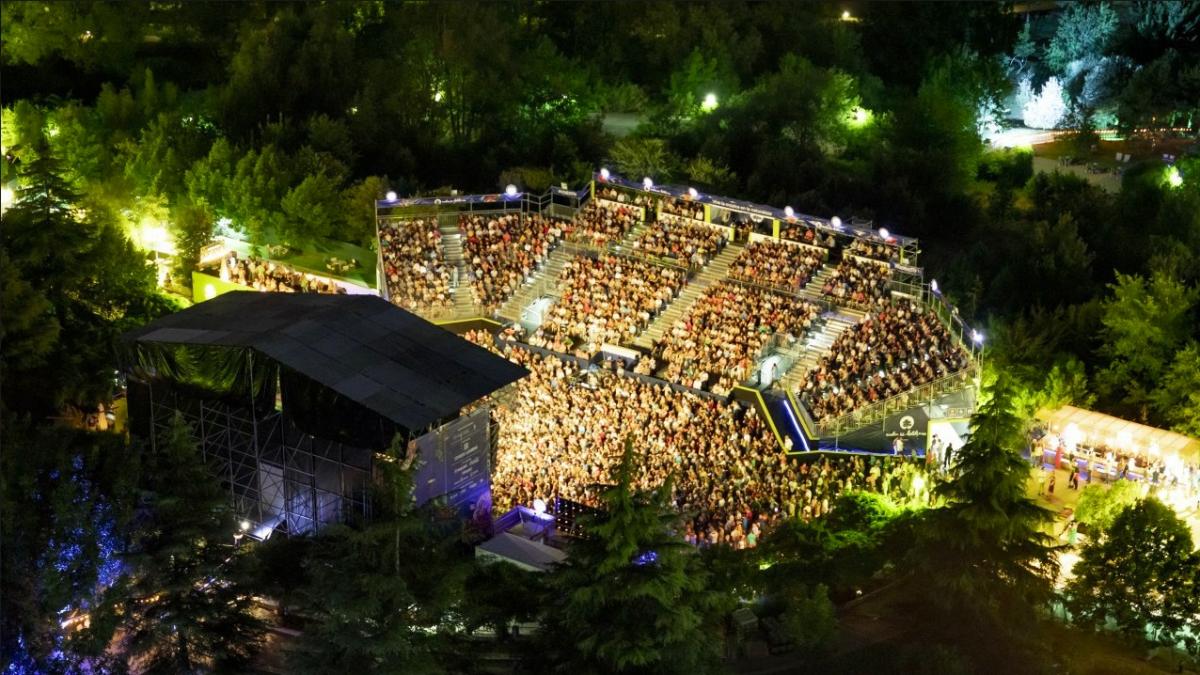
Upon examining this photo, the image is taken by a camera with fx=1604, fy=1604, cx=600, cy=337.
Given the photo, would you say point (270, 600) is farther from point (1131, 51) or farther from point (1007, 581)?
point (1131, 51)

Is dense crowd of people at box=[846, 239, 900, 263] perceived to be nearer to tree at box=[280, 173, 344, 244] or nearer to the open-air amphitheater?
the open-air amphitheater

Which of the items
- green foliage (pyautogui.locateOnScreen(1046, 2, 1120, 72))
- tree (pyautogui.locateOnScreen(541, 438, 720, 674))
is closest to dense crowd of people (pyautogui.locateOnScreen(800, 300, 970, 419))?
tree (pyautogui.locateOnScreen(541, 438, 720, 674))

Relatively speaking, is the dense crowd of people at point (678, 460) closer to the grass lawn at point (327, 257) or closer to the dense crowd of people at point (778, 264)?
the dense crowd of people at point (778, 264)

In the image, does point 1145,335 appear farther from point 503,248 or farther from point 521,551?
point 521,551

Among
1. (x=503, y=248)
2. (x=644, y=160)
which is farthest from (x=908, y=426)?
(x=644, y=160)

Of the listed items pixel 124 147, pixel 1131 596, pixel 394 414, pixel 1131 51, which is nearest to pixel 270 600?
pixel 394 414

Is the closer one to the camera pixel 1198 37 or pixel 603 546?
pixel 603 546
